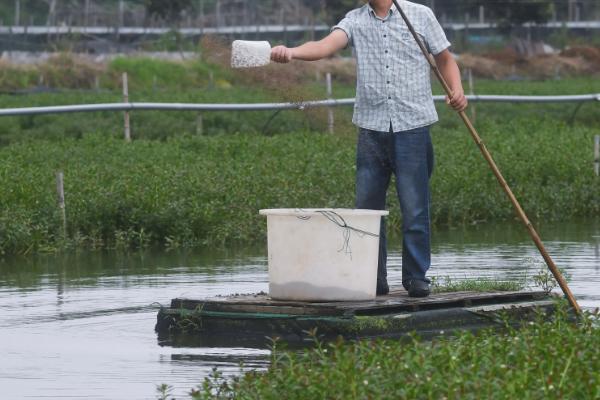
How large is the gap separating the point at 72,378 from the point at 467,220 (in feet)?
28.1

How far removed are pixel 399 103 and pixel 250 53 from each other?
3.08ft

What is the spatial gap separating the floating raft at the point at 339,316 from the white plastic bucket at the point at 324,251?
8 centimetres

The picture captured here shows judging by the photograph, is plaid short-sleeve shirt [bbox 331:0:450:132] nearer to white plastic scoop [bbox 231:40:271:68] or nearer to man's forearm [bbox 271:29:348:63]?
man's forearm [bbox 271:29:348:63]

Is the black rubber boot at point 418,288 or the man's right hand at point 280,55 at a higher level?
the man's right hand at point 280,55

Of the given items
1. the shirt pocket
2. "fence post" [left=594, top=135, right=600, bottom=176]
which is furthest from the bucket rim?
"fence post" [left=594, top=135, right=600, bottom=176]

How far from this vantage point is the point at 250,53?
7.79 metres

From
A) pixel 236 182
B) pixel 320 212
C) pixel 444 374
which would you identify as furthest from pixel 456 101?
pixel 236 182

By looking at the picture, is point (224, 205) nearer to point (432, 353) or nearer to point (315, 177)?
point (315, 177)

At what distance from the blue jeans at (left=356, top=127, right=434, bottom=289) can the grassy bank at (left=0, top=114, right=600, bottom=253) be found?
4950 millimetres

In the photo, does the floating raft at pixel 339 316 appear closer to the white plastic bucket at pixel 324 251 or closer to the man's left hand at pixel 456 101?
the white plastic bucket at pixel 324 251

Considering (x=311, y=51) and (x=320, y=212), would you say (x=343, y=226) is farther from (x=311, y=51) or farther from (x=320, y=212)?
(x=311, y=51)

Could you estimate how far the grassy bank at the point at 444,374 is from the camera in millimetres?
5375

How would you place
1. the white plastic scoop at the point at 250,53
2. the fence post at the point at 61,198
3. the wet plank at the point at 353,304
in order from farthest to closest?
the fence post at the point at 61,198, the wet plank at the point at 353,304, the white plastic scoop at the point at 250,53

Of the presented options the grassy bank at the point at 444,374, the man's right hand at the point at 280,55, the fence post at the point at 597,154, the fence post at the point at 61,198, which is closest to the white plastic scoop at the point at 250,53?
the man's right hand at the point at 280,55
